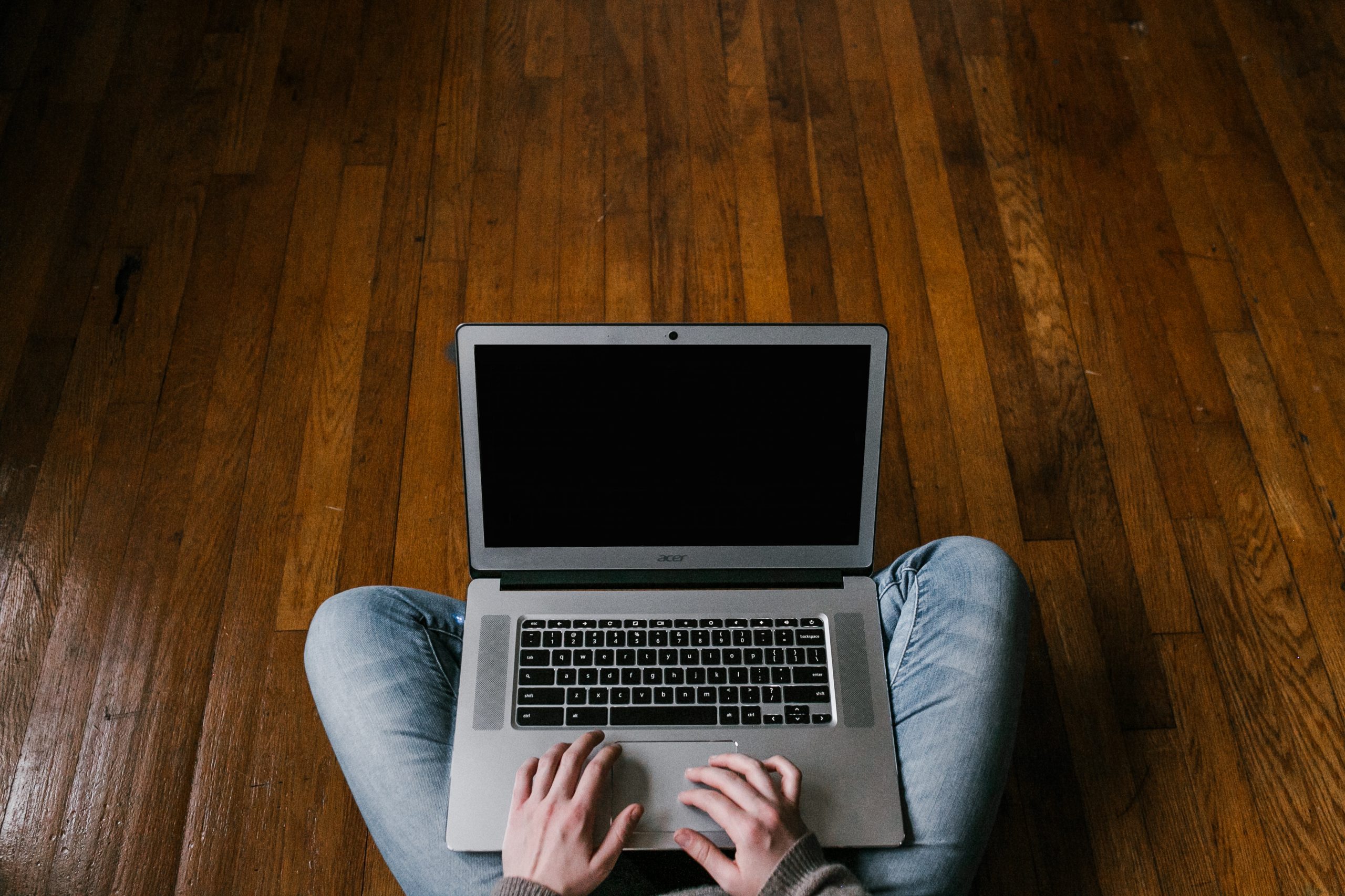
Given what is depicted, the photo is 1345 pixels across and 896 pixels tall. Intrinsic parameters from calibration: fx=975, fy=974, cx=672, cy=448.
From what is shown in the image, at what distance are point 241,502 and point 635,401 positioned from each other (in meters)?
0.78

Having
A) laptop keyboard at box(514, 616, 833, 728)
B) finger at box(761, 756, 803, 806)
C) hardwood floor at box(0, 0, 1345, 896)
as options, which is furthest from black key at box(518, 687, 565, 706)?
hardwood floor at box(0, 0, 1345, 896)

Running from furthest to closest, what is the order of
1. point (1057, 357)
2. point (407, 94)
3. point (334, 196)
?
point (407, 94) → point (334, 196) → point (1057, 357)

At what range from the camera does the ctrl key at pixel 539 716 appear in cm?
96

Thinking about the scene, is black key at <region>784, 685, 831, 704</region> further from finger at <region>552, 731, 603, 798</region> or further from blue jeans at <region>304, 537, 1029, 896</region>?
finger at <region>552, 731, 603, 798</region>

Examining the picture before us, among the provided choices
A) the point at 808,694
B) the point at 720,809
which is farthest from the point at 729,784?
the point at 808,694

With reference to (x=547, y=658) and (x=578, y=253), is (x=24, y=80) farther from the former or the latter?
(x=547, y=658)

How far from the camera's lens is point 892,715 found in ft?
3.37

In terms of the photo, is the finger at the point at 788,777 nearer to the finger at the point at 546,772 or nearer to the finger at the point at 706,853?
the finger at the point at 706,853

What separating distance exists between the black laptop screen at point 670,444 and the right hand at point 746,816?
228 millimetres

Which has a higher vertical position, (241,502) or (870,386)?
(870,386)

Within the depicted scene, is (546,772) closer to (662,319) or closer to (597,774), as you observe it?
(597,774)

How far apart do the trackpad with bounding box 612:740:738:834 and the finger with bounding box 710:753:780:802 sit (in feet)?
0.06

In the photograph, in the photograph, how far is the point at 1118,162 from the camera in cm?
180

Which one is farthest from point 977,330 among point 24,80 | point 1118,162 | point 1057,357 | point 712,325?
point 24,80
